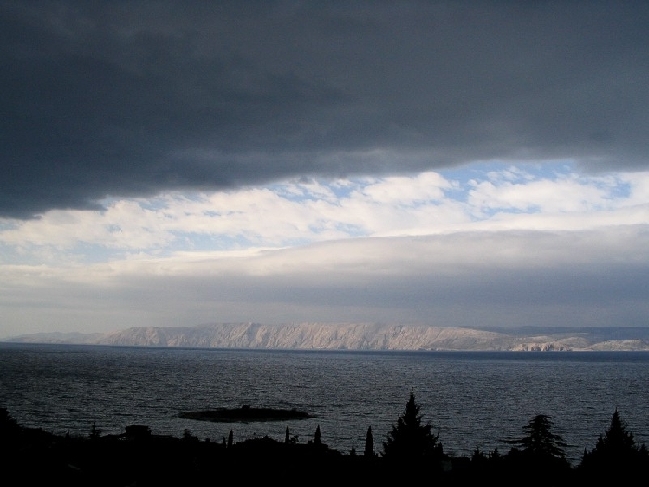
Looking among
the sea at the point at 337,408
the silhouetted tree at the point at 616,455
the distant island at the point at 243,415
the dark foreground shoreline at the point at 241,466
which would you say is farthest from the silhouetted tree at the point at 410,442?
the distant island at the point at 243,415

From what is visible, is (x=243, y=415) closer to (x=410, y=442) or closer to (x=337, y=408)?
(x=337, y=408)

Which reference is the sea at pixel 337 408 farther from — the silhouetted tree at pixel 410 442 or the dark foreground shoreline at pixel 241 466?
the silhouetted tree at pixel 410 442

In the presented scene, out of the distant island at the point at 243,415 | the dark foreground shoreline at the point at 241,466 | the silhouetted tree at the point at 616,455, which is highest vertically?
the silhouetted tree at the point at 616,455

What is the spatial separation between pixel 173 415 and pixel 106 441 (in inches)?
2106

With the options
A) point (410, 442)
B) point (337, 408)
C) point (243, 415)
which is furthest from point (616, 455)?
point (337, 408)

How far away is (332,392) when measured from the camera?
17200 centimetres

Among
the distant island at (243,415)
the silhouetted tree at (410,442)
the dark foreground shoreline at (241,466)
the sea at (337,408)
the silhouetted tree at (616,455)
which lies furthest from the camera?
the distant island at (243,415)

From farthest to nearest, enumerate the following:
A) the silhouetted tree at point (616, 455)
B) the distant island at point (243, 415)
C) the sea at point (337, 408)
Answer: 1. the distant island at point (243, 415)
2. the sea at point (337, 408)
3. the silhouetted tree at point (616, 455)

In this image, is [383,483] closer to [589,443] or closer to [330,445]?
[330,445]

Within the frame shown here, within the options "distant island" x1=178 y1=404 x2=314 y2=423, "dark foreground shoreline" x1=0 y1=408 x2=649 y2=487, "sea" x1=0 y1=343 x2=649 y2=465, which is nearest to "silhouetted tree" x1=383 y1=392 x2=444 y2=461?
"dark foreground shoreline" x1=0 y1=408 x2=649 y2=487

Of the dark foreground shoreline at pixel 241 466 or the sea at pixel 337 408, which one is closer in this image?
the dark foreground shoreline at pixel 241 466

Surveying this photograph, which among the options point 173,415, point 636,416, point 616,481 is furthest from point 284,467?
point 636,416

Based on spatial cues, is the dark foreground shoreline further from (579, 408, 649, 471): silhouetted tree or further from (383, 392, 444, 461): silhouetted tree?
(383, 392, 444, 461): silhouetted tree

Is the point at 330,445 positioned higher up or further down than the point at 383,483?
further down
